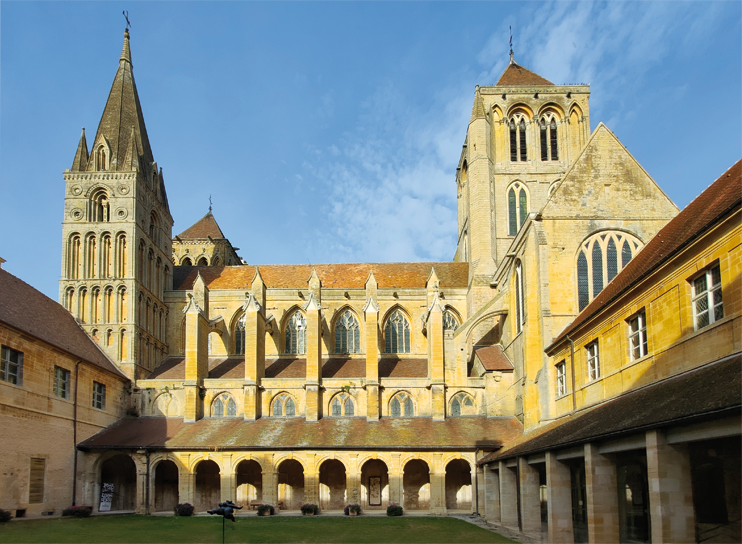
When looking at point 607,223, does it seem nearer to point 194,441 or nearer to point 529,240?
point 529,240

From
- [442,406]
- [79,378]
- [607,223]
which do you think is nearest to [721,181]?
[607,223]

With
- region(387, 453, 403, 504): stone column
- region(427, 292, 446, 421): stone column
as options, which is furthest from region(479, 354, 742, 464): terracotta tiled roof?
region(427, 292, 446, 421): stone column

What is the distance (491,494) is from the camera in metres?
31.6

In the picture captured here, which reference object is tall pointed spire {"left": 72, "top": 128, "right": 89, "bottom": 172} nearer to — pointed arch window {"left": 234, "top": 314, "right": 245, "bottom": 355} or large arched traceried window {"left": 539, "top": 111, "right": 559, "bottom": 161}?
pointed arch window {"left": 234, "top": 314, "right": 245, "bottom": 355}

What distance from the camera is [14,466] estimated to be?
28.4 meters

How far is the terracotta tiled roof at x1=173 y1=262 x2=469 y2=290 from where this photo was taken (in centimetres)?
4719

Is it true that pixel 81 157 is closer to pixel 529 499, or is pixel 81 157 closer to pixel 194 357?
pixel 194 357

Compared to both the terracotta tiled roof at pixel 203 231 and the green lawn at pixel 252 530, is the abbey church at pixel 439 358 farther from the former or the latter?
the terracotta tiled roof at pixel 203 231

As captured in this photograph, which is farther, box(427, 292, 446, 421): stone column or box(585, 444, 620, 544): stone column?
box(427, 292, 446, 421): stone column

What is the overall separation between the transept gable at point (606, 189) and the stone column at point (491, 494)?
38.2 feet

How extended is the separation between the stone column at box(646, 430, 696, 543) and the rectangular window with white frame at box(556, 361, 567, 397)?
13.3 metres

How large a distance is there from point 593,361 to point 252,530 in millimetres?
13629

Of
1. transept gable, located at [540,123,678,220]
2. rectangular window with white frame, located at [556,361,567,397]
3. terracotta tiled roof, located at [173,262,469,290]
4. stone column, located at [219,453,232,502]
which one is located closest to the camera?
rectangular window with white frame, located at [556,361,567,397]

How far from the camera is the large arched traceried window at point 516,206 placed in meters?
46.2
